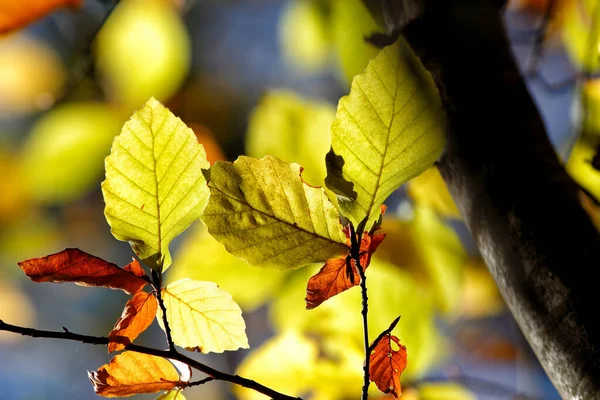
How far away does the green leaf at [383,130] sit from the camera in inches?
4.7

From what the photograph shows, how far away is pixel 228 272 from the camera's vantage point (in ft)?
1.00

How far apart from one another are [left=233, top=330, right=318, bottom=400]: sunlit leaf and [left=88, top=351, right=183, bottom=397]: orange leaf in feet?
0.57

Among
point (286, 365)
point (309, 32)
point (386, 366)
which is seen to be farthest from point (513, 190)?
point (309, 32)

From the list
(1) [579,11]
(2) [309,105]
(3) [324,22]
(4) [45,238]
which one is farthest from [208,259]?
(4) [45,238]

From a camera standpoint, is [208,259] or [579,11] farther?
[579,11]

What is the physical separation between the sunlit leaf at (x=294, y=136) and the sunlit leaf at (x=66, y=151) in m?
0.15

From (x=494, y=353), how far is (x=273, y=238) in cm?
80

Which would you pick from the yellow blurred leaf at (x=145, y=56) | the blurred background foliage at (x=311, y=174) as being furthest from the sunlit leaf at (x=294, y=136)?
the yellow blurred leaf at (x=145, y=56)

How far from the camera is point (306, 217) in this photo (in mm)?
128

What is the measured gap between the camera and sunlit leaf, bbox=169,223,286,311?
0.30 m

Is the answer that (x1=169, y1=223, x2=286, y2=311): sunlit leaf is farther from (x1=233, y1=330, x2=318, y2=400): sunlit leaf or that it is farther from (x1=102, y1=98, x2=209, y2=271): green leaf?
(x1=102, y1=98, x2=209, y2=271): green leaf

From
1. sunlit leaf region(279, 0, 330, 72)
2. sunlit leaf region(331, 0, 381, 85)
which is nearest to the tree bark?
sunlit leaf region(331, 0, 381, 85)

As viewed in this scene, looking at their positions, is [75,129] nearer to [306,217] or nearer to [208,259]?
[208,259]

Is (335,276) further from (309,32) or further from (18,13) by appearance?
(309,32)
